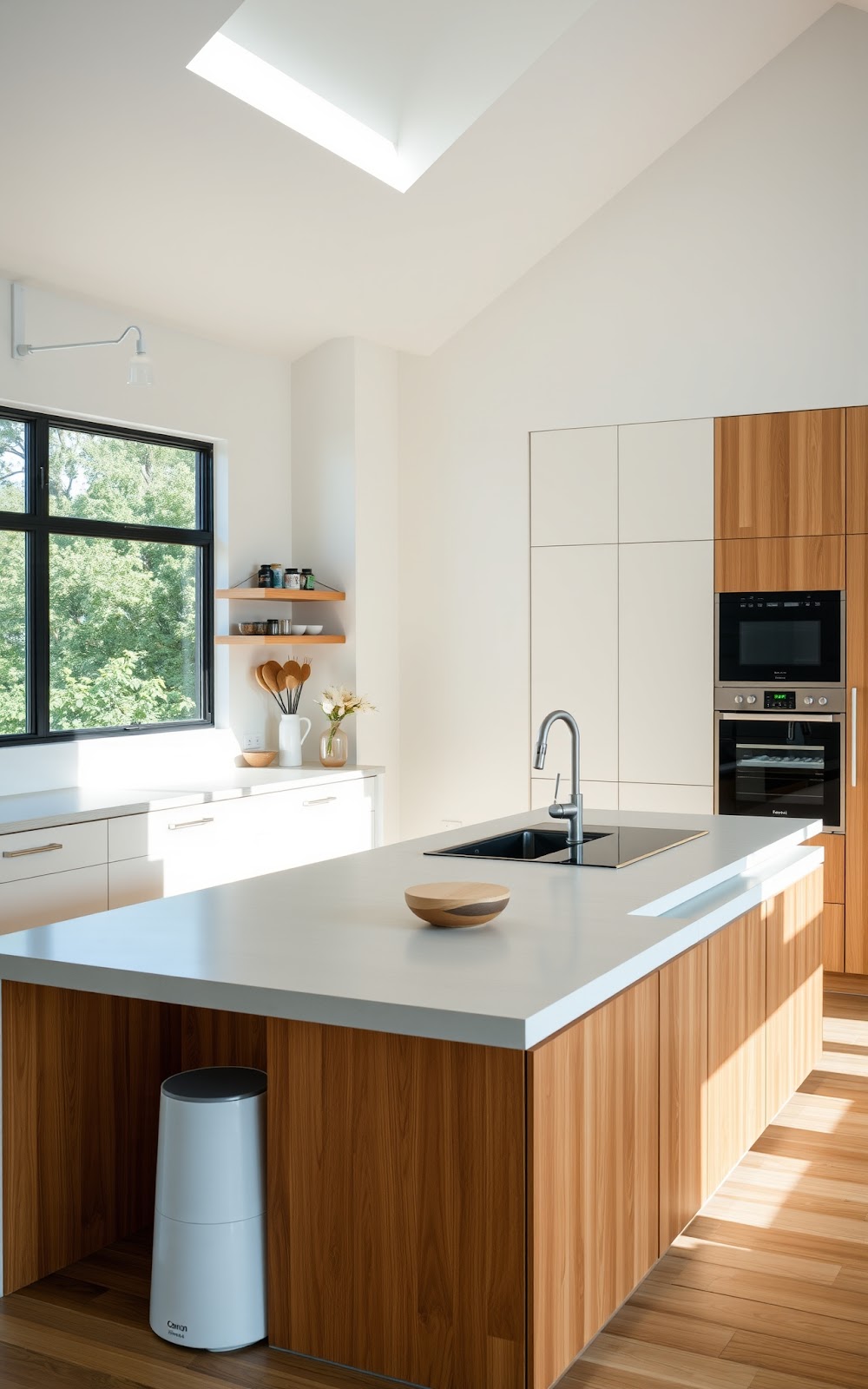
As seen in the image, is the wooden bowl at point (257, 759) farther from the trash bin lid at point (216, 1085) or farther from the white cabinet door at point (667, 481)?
the trash bin lid at point (216, 1085)

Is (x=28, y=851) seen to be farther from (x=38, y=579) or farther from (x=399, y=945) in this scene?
(x=399, y=945)

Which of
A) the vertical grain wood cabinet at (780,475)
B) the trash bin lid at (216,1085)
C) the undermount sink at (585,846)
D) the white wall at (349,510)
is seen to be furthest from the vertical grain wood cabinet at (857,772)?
the trash bin lid at (216,1085)

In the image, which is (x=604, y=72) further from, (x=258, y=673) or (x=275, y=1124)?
(x=275, y=1124)

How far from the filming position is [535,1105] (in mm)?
2039

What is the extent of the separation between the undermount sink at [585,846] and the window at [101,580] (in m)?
1.98

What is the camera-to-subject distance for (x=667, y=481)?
559 centimetres

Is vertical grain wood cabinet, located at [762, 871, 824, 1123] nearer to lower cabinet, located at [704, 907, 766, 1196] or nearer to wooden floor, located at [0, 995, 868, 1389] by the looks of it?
lower cabinet, located at [704, 907, 766, 1196]

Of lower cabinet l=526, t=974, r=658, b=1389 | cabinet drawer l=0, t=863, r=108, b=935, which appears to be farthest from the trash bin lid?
cabinet drawer l=0, t=863, r=108, b=935

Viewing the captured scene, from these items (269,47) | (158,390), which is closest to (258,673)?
(158,390)

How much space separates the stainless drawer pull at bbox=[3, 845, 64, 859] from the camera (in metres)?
3.75

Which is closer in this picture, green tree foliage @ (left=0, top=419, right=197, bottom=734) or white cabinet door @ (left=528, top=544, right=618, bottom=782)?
green tree foliage @ (left=0, top=419, right=197, bottom=734)

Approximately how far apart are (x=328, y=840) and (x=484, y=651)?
1275 mm

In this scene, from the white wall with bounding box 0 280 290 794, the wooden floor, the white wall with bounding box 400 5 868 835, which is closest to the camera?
the wooden floor

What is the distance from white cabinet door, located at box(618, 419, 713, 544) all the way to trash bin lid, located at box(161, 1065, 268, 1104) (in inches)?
140
